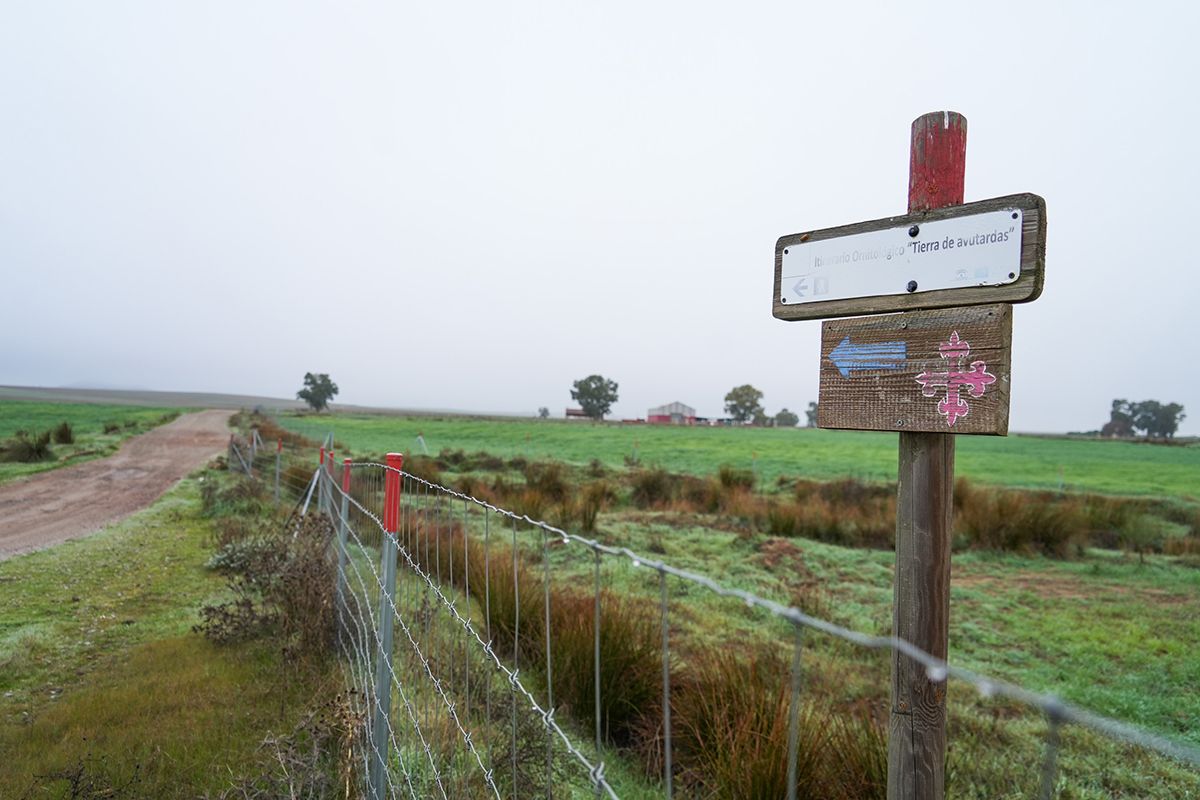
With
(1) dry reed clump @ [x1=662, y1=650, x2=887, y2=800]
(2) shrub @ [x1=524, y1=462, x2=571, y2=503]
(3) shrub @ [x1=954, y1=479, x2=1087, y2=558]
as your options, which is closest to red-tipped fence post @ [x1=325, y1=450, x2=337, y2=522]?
(1) dry reed clump @ [x1=662, y1=650, x2=887, y2=800]

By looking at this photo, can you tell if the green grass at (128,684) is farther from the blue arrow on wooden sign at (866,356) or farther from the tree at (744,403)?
the tree at (744,403)

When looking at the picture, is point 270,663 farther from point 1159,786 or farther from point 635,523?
point 635,523

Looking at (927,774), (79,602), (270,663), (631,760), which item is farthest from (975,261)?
(79,602)

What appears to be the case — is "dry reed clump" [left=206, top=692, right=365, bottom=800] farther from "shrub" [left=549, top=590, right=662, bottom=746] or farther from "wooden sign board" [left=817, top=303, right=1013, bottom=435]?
"wooden sign board" [left=817, top=303, right=1013, bottom=435]

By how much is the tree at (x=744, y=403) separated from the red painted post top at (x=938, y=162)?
10648cm

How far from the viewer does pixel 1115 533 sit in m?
11.8

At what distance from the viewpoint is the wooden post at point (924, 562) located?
5.49ft

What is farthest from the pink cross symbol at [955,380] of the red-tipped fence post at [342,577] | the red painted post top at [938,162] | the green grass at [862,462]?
the green grass at [862,462]

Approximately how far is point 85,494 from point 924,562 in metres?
14.5

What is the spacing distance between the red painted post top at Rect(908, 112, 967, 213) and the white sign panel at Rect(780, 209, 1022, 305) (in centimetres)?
11

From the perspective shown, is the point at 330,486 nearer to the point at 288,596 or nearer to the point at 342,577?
the point at 288,596

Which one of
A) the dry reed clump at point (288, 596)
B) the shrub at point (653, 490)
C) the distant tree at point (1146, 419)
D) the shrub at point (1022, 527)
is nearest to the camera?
the dry reed clump at point (288, 596)

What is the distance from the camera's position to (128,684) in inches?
163

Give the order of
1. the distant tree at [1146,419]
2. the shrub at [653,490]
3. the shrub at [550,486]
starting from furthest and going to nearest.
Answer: the distant tree at [1146,419] < the shrub at [653,490] < the shrub at [550,486]
